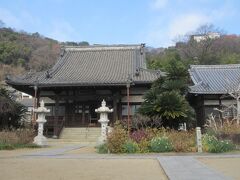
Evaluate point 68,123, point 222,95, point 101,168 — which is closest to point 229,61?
point 222,95

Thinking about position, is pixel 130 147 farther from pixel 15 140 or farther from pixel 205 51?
pixel 205 51

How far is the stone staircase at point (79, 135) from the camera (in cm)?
2578

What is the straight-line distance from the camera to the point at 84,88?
94.4ft

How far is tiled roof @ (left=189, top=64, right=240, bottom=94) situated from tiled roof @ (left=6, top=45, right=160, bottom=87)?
364 centimetres

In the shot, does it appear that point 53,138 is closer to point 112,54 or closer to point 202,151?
point 112,54

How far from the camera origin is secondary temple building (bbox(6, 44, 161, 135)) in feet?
90.5

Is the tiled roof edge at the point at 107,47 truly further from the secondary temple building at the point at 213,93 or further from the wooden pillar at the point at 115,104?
the wooden pillar at the point at 115,104

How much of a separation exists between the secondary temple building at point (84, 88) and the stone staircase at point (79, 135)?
667 mm

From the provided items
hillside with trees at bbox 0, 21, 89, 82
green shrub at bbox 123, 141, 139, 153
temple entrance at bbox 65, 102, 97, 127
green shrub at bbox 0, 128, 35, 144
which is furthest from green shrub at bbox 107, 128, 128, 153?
hillside with trees at bbox 0, 21, 89, 82

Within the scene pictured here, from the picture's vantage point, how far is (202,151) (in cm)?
1461

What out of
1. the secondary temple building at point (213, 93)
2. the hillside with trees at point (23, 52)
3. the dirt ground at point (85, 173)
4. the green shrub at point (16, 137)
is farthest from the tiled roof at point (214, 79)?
the hillside with trees at point (23, 52)

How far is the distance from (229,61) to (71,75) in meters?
32.0

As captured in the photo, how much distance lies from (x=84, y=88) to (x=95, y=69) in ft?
13.6

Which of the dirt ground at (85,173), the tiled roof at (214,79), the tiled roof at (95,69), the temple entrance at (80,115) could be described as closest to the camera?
the dirt ground at (85,173)
